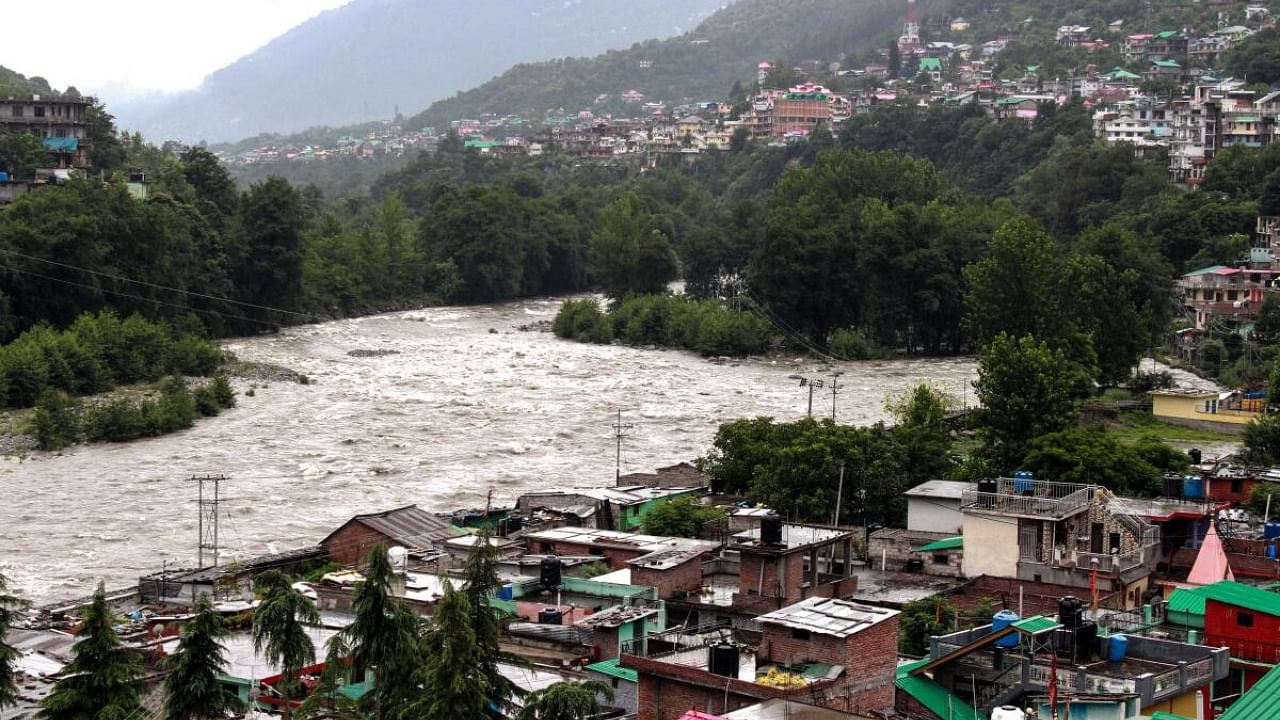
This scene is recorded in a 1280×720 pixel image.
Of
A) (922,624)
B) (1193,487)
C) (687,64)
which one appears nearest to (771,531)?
(922,624)

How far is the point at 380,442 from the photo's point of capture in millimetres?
31906

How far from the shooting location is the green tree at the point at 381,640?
11211 mm

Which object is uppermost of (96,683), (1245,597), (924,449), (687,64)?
(687,64)

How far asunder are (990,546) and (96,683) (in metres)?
8.84

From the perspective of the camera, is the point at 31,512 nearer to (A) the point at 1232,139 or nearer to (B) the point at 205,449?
(B) the point at 205,449

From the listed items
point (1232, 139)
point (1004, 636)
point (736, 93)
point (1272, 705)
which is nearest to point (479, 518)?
point (1004, 636)

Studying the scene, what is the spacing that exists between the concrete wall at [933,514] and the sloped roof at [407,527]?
521 cm

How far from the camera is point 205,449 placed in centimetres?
3141

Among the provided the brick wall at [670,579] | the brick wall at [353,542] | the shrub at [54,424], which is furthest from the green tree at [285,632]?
the shrub at [54,424]

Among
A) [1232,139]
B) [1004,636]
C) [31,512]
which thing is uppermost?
[1232,139]

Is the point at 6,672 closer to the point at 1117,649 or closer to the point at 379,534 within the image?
the point at 379,534

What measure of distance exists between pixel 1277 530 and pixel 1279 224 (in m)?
31.7

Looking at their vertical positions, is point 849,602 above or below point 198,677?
above

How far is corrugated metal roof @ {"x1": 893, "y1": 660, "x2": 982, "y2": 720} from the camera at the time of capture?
1124cm
